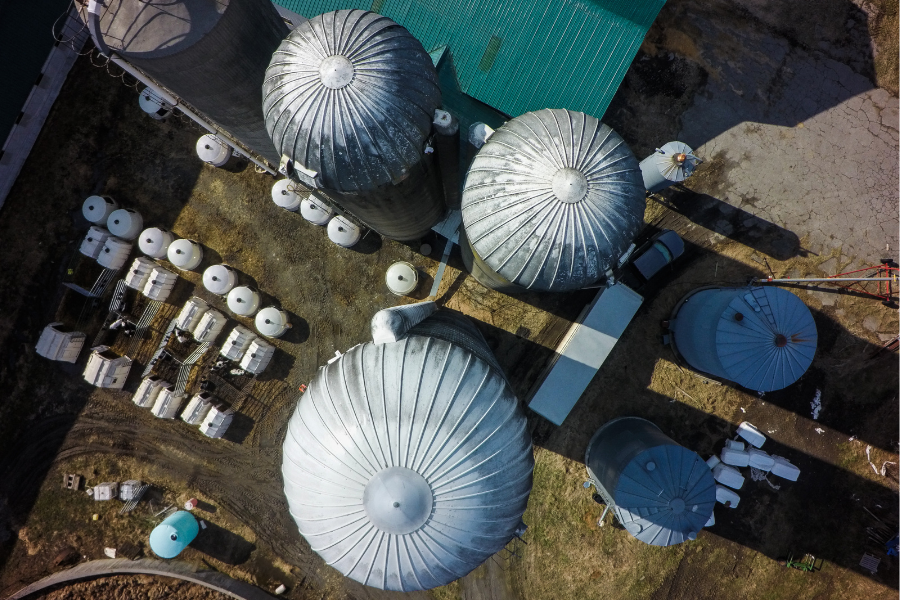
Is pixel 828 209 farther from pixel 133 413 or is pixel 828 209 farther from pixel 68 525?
pixel 68 525

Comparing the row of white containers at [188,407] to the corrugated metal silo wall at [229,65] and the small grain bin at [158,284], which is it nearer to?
the small grain bin at [158,284]

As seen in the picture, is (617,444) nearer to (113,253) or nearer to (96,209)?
(113,253)

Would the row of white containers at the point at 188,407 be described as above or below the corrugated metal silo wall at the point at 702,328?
below

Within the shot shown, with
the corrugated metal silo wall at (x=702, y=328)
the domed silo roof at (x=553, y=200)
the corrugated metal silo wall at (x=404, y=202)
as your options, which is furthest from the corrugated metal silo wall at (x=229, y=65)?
the corrugated metal silo wall at (x=702, y=328)

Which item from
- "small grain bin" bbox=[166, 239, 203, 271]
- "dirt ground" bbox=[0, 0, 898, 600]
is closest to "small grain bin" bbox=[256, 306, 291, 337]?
"dirt ground" bbox=[0, 0, 898, 600]

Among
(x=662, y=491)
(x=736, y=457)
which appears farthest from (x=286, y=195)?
(x=736, y=457)

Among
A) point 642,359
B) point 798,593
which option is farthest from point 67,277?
point 798,593

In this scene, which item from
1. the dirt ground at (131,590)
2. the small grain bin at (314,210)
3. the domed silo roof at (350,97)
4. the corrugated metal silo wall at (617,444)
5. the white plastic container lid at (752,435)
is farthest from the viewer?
the dirt ground at (131,590)
